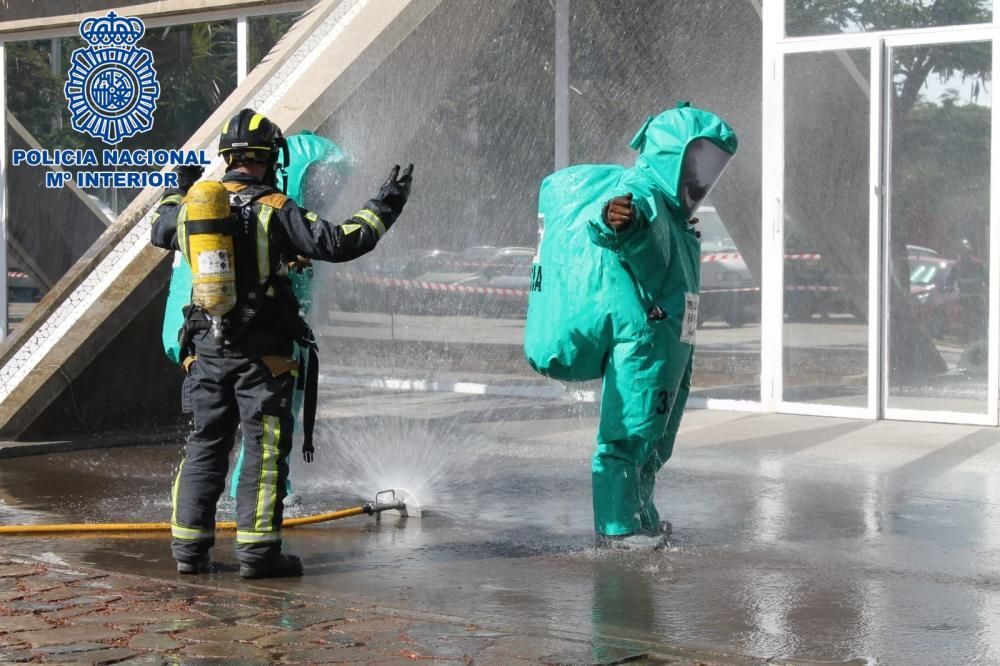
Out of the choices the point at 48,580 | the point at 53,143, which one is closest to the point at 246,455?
the point at 48,580

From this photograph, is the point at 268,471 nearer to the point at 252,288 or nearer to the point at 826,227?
the point at 252,288

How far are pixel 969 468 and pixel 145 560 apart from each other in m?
4.78

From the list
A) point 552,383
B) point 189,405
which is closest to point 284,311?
point 189,405

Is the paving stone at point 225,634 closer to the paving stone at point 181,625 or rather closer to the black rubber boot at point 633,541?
the paving stone at point 181,625

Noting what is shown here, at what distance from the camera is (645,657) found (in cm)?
436

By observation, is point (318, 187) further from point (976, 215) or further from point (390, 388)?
point (390, 388)

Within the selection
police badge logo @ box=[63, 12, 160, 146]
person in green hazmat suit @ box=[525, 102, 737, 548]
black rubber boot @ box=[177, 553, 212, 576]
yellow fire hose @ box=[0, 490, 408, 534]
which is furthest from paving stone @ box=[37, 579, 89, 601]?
police badge logo @ box=[63, 12, 160, 146]

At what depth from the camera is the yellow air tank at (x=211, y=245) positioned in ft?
17.7

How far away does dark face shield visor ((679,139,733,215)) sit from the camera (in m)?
5.92

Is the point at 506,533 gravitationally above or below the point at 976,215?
below

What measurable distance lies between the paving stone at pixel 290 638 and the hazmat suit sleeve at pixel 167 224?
1823 mm

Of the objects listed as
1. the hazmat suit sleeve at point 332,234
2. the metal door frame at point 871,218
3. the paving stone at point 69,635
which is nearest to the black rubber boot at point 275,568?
the paving stone at point 69,635

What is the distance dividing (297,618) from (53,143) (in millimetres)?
10141

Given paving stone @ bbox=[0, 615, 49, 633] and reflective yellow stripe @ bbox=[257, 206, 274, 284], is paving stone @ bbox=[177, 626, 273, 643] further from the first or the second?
reflective yellow stripe @ bbox=[257, 206, 274, 284]
